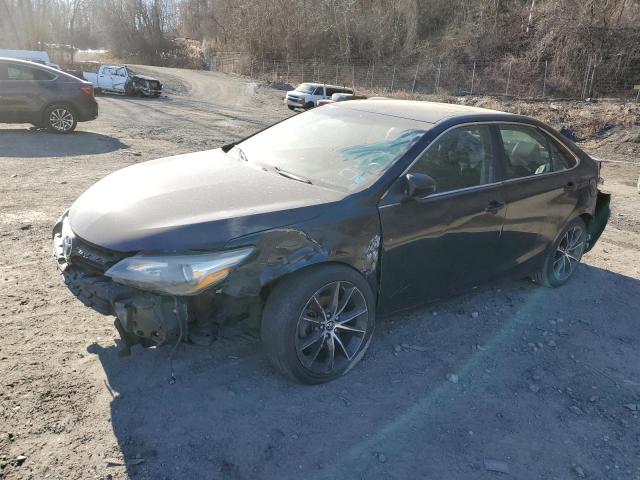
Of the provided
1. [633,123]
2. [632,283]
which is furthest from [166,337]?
[633,123]

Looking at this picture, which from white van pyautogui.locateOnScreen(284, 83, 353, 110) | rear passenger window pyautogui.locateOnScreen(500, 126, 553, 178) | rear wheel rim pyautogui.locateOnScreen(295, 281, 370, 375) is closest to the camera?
rear wheel rim pyautogui.locateOnScreen(295, 281, 370, 375)

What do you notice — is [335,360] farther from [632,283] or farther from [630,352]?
[632,283]

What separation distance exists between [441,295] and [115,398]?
229 centimetres

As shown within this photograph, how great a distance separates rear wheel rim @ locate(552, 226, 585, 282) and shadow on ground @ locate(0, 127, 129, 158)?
8542 millimetres

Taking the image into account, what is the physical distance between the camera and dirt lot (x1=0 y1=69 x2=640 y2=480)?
262 centimetres

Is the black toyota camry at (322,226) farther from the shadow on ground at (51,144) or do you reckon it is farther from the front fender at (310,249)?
the shadow on ground at (51,144)

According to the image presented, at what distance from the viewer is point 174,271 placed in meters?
2.68

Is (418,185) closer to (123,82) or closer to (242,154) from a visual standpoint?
(242,154)

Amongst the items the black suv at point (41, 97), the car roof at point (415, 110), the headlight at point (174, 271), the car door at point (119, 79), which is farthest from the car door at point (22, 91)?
the car door at point (119, 79)

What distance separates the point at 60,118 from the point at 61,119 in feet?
0.10

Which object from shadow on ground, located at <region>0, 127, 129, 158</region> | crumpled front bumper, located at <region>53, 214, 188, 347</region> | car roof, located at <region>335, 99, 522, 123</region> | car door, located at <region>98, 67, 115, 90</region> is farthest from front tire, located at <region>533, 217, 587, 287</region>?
car door, located at <region>98, 67, 115, 90</region>

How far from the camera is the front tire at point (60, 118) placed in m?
11.5

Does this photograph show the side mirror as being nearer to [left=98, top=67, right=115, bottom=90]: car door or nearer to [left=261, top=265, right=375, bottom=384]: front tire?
[left=261, top=265, right=375, bottom=384]: front tire

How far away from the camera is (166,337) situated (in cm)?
271
